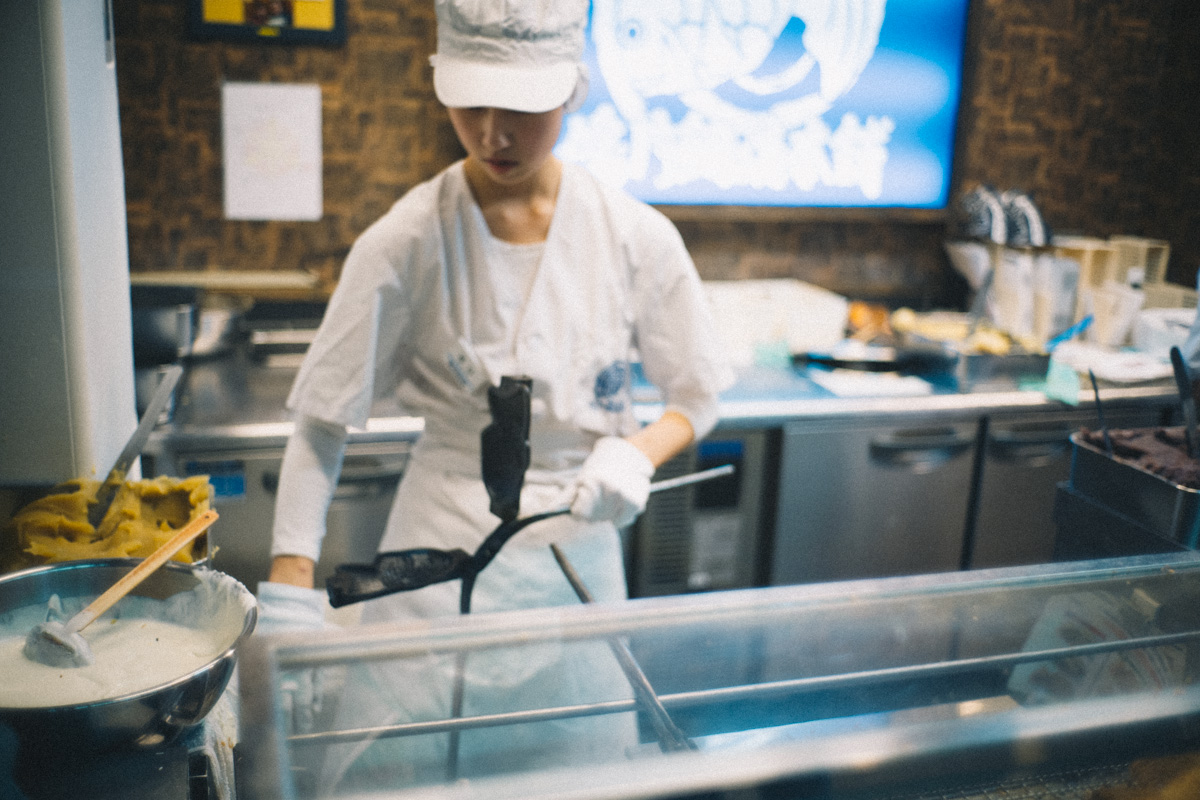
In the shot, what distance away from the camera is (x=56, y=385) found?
125cm

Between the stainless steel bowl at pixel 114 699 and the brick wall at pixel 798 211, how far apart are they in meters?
2.33

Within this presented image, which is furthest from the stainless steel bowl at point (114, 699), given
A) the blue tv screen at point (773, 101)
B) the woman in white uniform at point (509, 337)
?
the blue tv screen at point (773, 101)

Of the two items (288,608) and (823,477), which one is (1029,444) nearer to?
(823,477)

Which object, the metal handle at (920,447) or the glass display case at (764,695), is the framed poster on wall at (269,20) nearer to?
the metal handle at (920,447)

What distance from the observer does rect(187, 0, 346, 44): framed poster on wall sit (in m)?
2.93

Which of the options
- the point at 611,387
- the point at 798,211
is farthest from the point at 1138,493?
the point at 798,211

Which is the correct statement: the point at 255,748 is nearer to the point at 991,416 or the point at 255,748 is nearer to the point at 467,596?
the point at 467,596

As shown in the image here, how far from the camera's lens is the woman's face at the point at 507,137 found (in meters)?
1.55

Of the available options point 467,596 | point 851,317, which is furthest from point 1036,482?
point 467,596

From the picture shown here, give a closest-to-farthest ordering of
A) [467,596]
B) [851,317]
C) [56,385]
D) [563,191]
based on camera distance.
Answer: [56,385], [467,596], [563,191], [851,317]

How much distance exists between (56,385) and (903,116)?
126 inches

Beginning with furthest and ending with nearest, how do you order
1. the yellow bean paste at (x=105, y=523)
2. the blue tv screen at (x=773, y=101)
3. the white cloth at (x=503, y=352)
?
the blue tv screen at (x=773, y=101)
the white cloth at (x=503, y=352)
the yellow bean paste at (x=105, y=523)

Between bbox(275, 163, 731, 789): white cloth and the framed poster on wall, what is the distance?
63.2 inches

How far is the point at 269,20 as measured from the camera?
9.81ft
